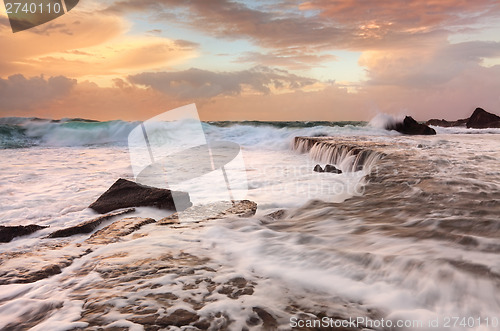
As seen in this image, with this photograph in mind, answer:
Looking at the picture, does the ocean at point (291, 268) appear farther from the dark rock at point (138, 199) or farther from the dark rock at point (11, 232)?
the dark rock at point (138, 199)

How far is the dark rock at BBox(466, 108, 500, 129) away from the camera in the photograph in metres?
29.6

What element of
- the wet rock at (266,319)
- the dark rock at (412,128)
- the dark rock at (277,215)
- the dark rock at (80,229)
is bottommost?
the wet rock at (266,319)

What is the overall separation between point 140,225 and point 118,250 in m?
0.96

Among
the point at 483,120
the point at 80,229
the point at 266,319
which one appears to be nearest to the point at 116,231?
the point at 80,229

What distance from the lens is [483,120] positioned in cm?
3055

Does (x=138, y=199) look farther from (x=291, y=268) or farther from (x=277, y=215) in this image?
(x=291, y=268)

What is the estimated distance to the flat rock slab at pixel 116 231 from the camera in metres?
3.75

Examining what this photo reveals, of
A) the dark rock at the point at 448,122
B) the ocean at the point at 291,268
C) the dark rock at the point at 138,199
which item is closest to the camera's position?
the ocean at the point at 291,268

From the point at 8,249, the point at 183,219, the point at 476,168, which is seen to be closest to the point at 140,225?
the point at 183,219

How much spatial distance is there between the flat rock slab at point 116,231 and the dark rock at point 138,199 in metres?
1.06

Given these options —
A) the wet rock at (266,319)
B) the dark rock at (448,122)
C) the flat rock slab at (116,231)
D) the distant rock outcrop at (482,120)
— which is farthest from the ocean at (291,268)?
the dark rock at (448,122)

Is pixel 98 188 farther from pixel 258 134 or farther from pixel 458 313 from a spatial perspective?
pixel 258 134

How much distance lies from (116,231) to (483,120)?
117ft

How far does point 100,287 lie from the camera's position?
8.42 ft
